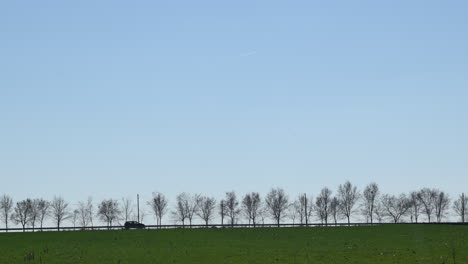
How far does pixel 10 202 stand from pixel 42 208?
283 inches

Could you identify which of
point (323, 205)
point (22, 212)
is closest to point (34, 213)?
point (22, 212)

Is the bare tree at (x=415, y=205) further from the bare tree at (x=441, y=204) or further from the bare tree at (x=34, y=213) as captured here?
the bare tree at (x=34, y=213)

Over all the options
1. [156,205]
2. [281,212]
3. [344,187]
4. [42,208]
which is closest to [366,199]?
[344,187]

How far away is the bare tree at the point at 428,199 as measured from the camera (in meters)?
150

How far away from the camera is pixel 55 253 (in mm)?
40250

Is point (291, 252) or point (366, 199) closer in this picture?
point (291, 252)

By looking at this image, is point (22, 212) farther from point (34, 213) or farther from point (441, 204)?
point (441, 204)

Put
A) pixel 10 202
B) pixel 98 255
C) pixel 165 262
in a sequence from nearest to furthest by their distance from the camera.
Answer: pixel 165 262 < pixel 98 255 < pixel 10 202

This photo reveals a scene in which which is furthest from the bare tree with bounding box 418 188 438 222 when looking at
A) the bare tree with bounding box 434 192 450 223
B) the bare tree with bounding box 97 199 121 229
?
the bare tree with bounding box 97 199 121 229

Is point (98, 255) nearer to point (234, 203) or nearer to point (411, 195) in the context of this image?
point (234, 203)

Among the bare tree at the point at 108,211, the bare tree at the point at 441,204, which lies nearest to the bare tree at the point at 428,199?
the bare tree at the point at 441,204

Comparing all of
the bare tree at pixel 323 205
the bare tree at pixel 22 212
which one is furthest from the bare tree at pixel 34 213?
the bare tree at pixel 323 205

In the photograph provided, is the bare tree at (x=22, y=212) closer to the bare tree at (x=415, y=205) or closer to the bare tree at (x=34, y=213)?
the bare tree at (x=34, y=213)

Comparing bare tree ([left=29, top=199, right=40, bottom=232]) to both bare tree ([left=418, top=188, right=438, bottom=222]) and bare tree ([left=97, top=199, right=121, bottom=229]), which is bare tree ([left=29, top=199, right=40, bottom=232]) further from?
bare tree ([left=418, top=188, right=438, bottom=222])
